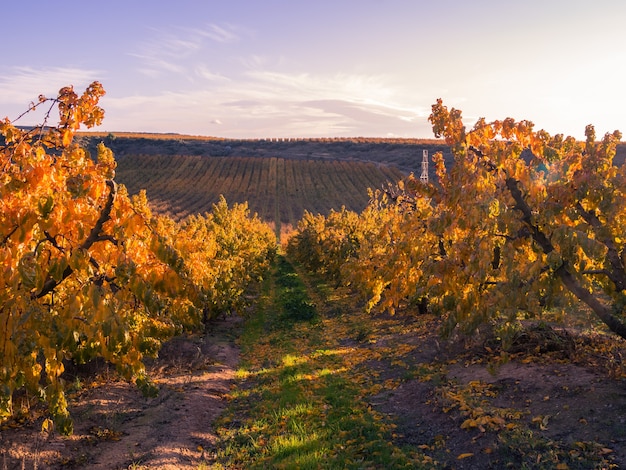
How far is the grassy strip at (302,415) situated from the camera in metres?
6.31

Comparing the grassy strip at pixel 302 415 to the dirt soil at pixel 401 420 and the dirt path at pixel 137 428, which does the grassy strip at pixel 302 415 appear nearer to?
the dirt soil at pixel 401 420

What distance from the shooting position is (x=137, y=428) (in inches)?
302

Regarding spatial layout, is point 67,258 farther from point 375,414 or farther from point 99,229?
point 375,414

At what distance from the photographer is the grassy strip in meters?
6.31

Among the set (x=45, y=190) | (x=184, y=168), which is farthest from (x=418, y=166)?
(x=45, y=190)

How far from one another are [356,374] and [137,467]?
5378mm

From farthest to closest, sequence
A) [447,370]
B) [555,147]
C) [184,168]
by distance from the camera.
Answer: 1. [184,168]
2. [447,370]
3. [555,147]

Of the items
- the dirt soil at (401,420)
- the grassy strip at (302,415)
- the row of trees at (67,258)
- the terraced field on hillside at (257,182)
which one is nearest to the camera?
the row of trees at (67,258)

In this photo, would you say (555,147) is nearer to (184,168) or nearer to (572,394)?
(572,394)

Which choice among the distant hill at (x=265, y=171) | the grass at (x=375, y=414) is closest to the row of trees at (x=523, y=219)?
the grass at (x=375, y=414)

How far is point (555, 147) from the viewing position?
6.43 m

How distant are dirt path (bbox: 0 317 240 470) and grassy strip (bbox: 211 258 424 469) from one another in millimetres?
495

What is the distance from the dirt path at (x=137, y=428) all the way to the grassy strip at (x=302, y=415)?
50 centimetres

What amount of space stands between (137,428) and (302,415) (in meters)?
2.74
